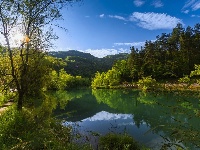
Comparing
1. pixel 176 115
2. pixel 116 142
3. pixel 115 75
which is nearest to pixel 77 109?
pixel 116 142

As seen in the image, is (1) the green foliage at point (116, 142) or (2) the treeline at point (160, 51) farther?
(2) the treeline at point (160, 51)

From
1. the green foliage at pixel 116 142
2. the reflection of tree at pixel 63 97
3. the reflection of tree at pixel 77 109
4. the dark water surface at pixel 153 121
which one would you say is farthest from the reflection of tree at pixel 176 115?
the reflection of tree at pixel 63 97

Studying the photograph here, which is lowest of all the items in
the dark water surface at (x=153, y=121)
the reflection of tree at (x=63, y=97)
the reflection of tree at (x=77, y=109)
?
the reflection of tree at (x=63, y=97)

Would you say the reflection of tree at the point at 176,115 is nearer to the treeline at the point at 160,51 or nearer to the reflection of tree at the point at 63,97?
the reflection of tree at the point at 63,97

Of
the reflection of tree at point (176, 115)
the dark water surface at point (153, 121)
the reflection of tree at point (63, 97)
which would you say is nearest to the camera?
the reflection of tree at point (176, 115)

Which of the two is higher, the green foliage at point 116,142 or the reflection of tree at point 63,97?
the green foliage at point 116,142

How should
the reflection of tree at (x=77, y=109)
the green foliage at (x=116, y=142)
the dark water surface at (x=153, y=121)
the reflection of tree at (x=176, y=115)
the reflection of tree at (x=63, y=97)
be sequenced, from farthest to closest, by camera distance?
1. the reflection of tree at (x=63, y=97)
2. the reflection of tree at (x=77, y=109)
3. the green foliage at (x=116, y=142)
4. the dark water surface at (x=153, y=121)
5. the reflection of tree at (x=176, y=115)

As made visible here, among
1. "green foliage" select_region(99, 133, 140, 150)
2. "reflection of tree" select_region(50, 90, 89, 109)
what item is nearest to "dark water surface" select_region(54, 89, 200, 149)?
"green foliage" select_region(99, 133, 140, 150)

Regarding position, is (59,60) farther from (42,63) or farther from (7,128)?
(7,128)

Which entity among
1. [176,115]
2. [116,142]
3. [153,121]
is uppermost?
[176,115]

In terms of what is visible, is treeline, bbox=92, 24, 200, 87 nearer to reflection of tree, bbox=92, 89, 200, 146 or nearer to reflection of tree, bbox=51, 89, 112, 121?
reflection of tree, bbox=51, 89, 112, 121

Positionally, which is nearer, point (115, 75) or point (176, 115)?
point (176, 115)

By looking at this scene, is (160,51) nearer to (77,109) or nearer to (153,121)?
(77,109)

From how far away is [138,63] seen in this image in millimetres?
109938
